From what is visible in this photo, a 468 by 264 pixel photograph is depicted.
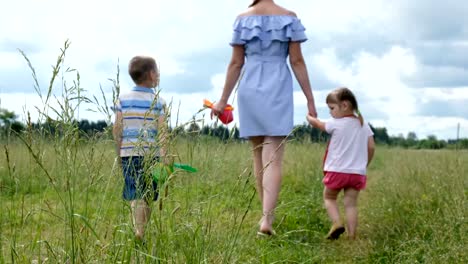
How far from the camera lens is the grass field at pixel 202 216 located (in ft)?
9.50

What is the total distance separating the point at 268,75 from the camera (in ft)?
19.2

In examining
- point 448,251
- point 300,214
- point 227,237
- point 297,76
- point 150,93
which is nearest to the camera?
point 227,237

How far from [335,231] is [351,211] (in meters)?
0.38

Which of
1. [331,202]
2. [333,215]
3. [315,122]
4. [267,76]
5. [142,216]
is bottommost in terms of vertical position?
[333,215]

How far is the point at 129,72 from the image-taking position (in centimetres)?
556

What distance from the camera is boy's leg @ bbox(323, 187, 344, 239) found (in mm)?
6133

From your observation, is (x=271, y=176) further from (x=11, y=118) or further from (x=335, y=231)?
(x=11, y=118)

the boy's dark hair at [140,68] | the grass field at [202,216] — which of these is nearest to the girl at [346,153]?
the grass field at [202,216]

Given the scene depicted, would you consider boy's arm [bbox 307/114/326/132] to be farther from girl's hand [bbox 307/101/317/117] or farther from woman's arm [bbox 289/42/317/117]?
woman's arm [bbox 289/42/317/117]

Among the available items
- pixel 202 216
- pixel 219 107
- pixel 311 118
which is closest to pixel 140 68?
pixel 219 107

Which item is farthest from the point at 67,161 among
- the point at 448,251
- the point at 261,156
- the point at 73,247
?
the point at 261,156

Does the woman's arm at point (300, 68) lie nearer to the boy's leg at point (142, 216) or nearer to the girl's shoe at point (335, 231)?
the girl's shoe at point (335, 231)

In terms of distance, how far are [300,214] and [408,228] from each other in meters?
1.68

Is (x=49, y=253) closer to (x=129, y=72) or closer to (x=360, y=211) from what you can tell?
(x=129, y=72)
